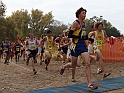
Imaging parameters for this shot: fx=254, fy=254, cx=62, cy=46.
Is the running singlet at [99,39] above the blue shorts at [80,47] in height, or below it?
above

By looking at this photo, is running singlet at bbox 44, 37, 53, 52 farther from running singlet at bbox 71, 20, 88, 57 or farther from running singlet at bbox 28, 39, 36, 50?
running singlet at bbox 71, 20, 88, 57

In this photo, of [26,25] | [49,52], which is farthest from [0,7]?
[49,52]

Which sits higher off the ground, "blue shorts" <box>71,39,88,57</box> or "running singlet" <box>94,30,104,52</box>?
"running singlet" <box>94,30,104,52</box>


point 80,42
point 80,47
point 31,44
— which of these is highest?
point 31,44

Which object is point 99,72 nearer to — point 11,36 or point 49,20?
point 11,36

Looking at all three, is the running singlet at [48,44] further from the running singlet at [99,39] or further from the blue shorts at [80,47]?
the blue shorts at [80,47]

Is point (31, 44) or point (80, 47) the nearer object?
point (80, 47)

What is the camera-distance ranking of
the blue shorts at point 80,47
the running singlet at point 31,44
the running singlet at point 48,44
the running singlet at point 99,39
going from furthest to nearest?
the running singlet at point 48,44, the running singlet at point 31,44, the running singlet at point 99,39, the blue shorts at point 80,47

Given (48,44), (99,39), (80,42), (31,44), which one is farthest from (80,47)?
(48,44)

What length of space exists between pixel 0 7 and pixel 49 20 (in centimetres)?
2496

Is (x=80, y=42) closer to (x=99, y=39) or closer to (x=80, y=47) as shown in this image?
(x=80, y=47)

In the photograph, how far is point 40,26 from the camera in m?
78.8

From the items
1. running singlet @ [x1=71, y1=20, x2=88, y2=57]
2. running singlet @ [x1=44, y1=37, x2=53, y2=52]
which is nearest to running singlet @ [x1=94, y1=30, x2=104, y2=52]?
running singlet @ [x1=71, y1=20, x2=88, y2=57]

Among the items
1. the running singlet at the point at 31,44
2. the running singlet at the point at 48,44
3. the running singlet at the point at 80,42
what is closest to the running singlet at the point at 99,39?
the running singlet at the point at 80,42
